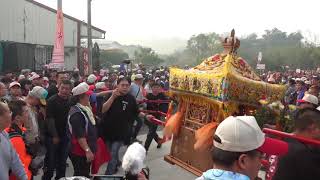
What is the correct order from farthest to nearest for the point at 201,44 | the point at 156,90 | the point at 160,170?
the point at 201,44, the point at 156,90, the point at 160,170

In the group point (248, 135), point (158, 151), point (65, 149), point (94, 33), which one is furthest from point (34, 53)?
point (248, 135)

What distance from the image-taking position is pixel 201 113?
5.76m

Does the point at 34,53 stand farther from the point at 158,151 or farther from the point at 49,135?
the point at 49,135

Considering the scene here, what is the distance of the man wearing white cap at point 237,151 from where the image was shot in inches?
80.8

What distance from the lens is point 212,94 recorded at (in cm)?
528

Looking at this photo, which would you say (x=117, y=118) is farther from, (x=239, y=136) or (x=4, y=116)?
(x=239, y=136)

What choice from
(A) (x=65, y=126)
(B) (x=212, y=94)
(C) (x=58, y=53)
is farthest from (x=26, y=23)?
(B) (x=212, y=94)

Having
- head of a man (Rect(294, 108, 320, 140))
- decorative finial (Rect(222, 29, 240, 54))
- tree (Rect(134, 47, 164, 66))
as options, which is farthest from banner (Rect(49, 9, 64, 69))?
tree (Rect(134, 47, 164, 66))

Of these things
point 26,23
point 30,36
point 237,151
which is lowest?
point 237,151

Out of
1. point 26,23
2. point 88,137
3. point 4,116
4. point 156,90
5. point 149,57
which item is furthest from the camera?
point 149,57

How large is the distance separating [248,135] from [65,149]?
203 inches

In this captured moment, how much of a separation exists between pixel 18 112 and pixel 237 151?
341cm

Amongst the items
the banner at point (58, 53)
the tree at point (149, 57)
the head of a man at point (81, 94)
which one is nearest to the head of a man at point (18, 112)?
the head of a man at point (81, 94)

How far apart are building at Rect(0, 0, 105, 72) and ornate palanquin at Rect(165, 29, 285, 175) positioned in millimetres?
15342
